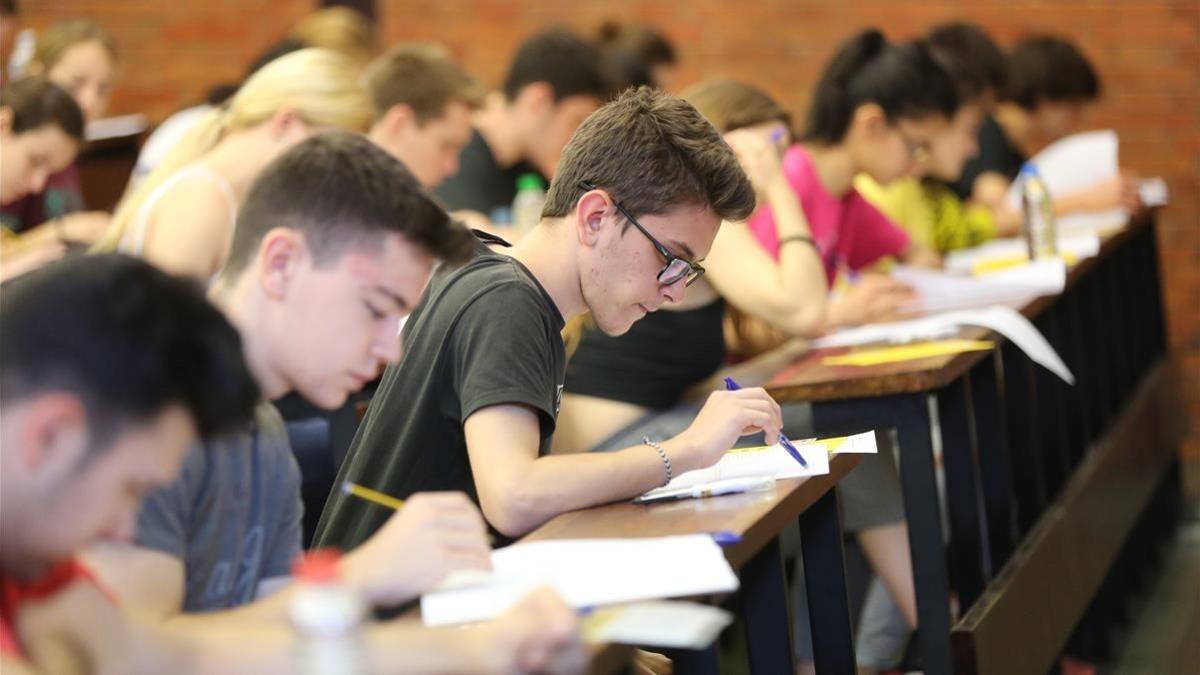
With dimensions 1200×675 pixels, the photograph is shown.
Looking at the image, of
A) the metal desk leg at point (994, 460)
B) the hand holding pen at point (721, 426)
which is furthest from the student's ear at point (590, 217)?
the metal desk leg at point (994, 460)

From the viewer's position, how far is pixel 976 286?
3.45 m

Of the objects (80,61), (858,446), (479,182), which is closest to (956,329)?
(858,446)

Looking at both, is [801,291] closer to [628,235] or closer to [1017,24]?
[628,235]

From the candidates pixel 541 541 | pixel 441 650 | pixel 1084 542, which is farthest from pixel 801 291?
pixel 441 650

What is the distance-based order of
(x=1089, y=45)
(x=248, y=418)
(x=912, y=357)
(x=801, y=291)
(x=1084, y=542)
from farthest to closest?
1. (x=1089, y=45)
2. (x=1084, y=542)
3. (x=801, y=291)
4. (x=912, y=357)
5. (x=248, y=418)

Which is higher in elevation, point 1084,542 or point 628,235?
point 628,235

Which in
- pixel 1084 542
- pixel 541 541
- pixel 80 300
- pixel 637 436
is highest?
pixel 80 300

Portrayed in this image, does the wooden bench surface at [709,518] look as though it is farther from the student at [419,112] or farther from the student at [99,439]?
the student at [419,112]

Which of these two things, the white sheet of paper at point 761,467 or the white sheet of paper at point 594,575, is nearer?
the white sheet of paper at point 594,575

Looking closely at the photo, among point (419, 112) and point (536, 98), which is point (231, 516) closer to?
point (419, 112)

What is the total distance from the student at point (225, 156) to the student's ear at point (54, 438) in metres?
1.42

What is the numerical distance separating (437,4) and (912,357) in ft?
13.5

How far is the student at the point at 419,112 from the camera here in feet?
13.0

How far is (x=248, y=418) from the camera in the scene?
45.8 inches
